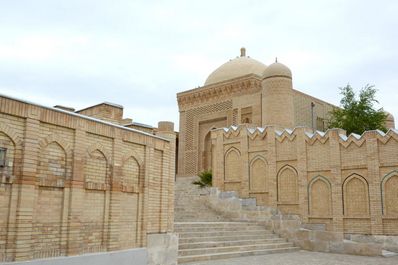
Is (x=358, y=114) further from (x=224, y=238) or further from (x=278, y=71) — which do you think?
(x=224, y=238)

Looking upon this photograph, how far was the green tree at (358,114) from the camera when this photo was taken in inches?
929

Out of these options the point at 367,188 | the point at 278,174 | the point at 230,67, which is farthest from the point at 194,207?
the point at 230,67

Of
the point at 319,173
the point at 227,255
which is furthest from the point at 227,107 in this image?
the point at 227,255

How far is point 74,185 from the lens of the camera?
802cm

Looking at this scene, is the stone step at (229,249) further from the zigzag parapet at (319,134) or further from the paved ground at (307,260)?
the zigzag parapet at (319,134)

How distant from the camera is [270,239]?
14.6m

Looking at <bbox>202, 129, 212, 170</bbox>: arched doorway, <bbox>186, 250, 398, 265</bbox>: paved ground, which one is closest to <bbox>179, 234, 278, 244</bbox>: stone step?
<bbox>186, 250, 398, 265</bbox>: paved ground

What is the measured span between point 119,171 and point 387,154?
9.70m

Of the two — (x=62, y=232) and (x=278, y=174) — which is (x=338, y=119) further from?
(x=62, y=232)

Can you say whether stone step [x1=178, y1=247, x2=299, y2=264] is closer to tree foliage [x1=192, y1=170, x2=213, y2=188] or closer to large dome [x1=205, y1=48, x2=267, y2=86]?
tree foliage [x1=192, y1=170, x2=213, y2=188]

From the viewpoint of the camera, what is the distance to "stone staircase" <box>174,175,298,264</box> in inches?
458

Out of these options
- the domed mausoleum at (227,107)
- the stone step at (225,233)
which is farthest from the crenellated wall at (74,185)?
the domed mausoleum at (227,107)

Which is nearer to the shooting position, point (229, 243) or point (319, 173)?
point (229, 243)

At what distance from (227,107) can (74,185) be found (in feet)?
63.3
